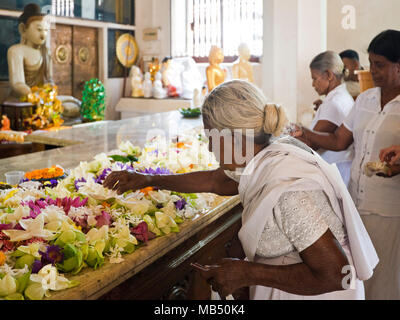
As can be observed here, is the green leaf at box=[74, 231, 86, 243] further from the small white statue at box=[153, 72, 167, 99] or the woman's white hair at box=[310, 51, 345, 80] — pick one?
the small white statue at box=[153, 72, 167, 99]

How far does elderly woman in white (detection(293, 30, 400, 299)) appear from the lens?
212 centimetres

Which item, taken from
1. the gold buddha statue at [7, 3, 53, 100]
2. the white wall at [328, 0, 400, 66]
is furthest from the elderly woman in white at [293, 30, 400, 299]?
the gold buddha statue at [7, 3, 53, 100]

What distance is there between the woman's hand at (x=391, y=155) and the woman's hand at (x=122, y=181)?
1059 millimetres

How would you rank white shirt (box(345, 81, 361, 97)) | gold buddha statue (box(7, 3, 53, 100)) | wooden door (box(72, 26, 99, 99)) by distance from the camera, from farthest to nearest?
wooden door (box(72, 26, 99, 99)) → gold buddha statue (box(7, 3, 53, 100)) → white shirt (box(345, 81, 361, 97))

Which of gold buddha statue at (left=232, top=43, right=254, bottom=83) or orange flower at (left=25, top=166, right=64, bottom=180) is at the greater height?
gold buddha statue at (left=232, top=43, right=254, bottom=83)

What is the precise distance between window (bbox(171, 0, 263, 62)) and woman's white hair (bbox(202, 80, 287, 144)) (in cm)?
854

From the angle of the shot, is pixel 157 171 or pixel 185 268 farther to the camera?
pixel 157 171

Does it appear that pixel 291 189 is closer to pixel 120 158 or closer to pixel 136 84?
pixel 120 158

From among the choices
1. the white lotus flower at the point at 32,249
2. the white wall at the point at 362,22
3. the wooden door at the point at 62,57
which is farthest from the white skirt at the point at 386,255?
the wooden door at the point at 62,57

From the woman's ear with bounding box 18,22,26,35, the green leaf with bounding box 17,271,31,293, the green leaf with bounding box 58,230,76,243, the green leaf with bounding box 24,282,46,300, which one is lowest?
the green leaf with bounding box 24,282,46,300

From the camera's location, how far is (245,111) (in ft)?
4.25

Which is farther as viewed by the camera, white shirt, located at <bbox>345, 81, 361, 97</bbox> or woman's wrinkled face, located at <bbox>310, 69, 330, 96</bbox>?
white shirt, located at <bbox>345, 81, 361, 97</bbox>

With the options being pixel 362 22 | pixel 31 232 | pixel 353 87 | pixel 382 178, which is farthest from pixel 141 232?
pixel 362 22

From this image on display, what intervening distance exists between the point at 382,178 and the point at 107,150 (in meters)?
1.70
